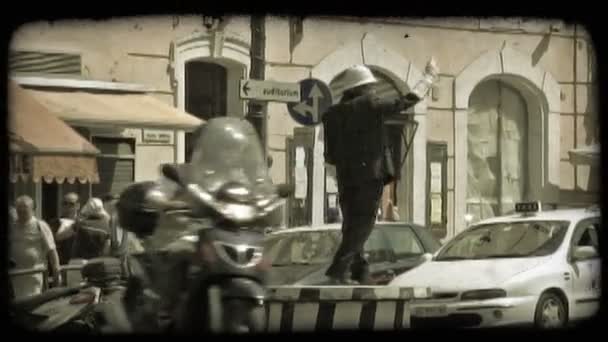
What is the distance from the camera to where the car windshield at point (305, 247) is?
352 inches

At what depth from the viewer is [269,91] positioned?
9375 millimetres

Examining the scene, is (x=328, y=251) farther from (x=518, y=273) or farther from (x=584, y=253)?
(x=584, y=253)

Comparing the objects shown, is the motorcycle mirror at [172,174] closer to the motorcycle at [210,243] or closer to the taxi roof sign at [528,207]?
the motorcycle at [210,243]

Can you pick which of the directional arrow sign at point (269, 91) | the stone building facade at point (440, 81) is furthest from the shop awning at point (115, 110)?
the directional arrow sign at point (269, 91)

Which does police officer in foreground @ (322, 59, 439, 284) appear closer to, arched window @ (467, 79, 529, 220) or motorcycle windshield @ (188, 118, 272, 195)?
motorcycle windshield @ (188, 118, 272, 195)

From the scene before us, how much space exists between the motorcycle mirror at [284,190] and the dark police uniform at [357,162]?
71 centimetres

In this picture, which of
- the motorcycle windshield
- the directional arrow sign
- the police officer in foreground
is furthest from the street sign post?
the motorcycle windshield

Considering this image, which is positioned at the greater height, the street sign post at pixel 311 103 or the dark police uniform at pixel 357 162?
the street sign post at pixel 311 103

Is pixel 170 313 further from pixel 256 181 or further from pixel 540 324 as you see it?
pixel 540 324

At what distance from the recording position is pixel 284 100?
10.2m

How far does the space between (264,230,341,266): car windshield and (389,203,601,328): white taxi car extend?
19.3 inches

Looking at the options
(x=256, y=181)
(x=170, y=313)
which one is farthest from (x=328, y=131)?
(x=170, y=313)

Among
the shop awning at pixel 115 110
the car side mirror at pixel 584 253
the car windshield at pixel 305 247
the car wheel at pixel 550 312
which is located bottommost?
the car wheel at pixel 550 312

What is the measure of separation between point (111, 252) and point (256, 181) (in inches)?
55.7
